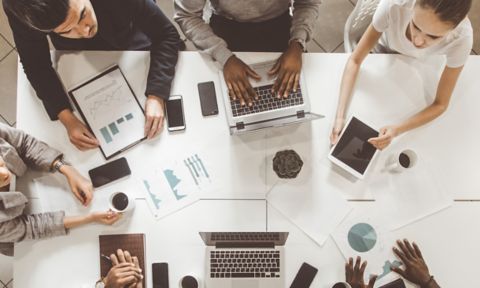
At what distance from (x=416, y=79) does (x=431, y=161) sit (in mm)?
303

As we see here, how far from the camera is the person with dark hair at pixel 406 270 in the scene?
4.67 ft

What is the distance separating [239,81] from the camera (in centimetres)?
149

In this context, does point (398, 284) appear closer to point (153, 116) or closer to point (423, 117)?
point (423, 117)

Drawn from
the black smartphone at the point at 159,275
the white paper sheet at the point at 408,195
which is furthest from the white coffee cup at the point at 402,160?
the black smartphone at the point at 159,275

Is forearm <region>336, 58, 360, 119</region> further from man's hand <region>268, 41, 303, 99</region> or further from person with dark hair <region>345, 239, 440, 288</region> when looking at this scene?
person with dark hair <region>345, 239, 440, 288</region>

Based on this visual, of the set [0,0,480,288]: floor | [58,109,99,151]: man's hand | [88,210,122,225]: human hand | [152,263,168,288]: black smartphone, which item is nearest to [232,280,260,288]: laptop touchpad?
[152,263,168,288]: black smartphone

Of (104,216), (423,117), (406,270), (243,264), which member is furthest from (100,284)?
(423,117)

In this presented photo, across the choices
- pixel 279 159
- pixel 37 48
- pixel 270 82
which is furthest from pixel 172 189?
pixel 37 48

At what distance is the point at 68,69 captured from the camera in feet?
5.05

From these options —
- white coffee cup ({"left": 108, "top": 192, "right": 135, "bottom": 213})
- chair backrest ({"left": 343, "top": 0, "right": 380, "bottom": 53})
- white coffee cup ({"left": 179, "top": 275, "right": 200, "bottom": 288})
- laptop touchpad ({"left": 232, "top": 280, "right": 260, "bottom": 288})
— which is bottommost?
laptop touchpad ({"left": 232, "top": 280, "right": 260, "bottom": 288})

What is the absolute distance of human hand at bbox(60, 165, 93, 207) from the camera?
1451 mm

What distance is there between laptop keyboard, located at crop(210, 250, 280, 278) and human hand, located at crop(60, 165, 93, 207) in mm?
475

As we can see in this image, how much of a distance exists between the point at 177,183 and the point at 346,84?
693 mm

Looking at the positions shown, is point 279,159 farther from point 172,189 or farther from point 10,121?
point 10,121
